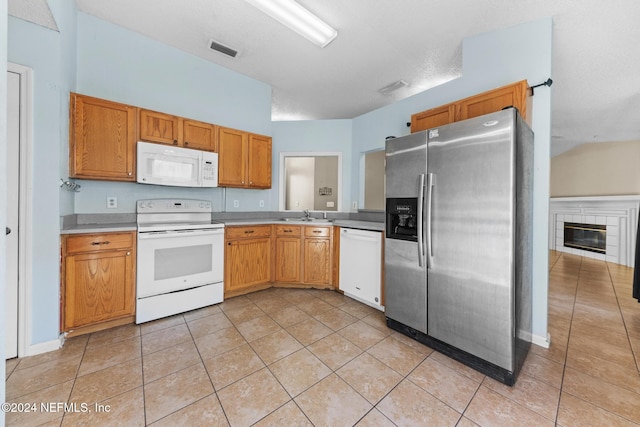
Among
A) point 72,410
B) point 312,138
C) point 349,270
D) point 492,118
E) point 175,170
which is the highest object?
point 312,138

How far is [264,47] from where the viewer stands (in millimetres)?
2797

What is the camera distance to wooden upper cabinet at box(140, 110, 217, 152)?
2.53 meters

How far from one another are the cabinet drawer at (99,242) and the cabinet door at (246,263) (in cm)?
95

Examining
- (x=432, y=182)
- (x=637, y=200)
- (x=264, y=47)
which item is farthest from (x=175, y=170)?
(x=637, y=200)

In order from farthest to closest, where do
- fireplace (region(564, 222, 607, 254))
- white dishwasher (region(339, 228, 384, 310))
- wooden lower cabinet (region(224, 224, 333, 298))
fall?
fireplace (region(564, 222, 607, 254)) < wooden lower cabinet (region(224, 224, 333, 298)) < white dishwasher (region(339, 228, 384, 310))

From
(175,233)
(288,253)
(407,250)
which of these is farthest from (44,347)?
(407,250)

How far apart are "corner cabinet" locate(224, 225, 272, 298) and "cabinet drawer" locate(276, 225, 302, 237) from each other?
12 centimetres

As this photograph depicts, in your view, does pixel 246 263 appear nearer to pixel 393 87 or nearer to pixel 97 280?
pixel 97 280

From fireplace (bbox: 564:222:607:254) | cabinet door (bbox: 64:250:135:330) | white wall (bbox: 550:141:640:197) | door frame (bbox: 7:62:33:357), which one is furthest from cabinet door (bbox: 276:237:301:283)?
white wall (bbox: 550:141:640:197)

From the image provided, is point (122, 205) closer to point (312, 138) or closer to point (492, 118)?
point (312, 138)

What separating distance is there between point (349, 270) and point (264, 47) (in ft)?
9.21

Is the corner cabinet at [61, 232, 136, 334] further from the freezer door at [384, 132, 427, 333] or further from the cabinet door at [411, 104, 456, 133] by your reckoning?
the cabinet door at [411, 104, 456, 133]

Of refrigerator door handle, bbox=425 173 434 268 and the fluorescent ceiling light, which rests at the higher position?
the fluorescent ceiling light

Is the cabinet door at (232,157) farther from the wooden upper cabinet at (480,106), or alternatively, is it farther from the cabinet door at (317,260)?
the wooden upper cabinet at (480,106)
